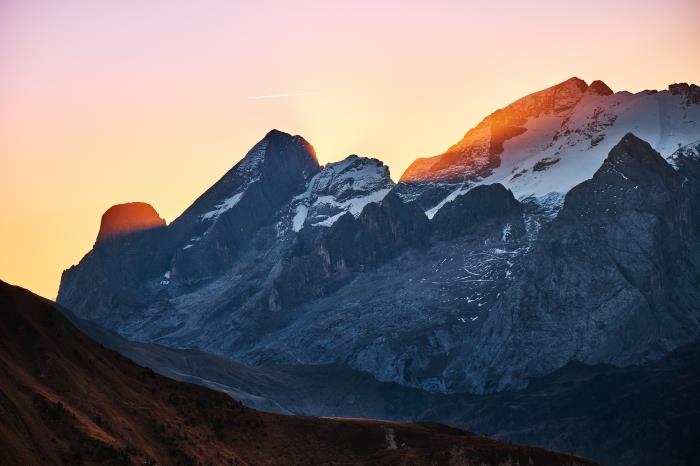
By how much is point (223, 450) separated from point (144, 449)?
14562mm

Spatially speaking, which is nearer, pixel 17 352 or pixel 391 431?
pixel 17 352

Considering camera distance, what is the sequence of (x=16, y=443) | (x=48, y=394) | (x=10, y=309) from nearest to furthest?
(x=16, y=443)
(x=48, y=394)
(x=10, y=309)

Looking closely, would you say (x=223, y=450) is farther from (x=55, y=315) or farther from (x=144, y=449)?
(x=55, y=315)

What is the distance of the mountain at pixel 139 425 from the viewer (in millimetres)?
122438

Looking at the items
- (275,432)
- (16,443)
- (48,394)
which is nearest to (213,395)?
(275,432)

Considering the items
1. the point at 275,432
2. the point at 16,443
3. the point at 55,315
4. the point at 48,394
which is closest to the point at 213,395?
the point at 275,432

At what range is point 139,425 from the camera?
455ft

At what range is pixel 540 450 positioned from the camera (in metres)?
158

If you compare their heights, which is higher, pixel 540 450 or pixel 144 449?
pixel 144 449

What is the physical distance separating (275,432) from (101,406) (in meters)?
27.7

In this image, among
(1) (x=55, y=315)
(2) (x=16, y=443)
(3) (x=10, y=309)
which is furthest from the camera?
(1) (x=55, y=315)

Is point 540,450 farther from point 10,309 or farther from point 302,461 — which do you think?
point 10,309

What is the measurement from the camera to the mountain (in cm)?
12244

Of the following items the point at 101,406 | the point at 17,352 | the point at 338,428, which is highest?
the point at 17,352
